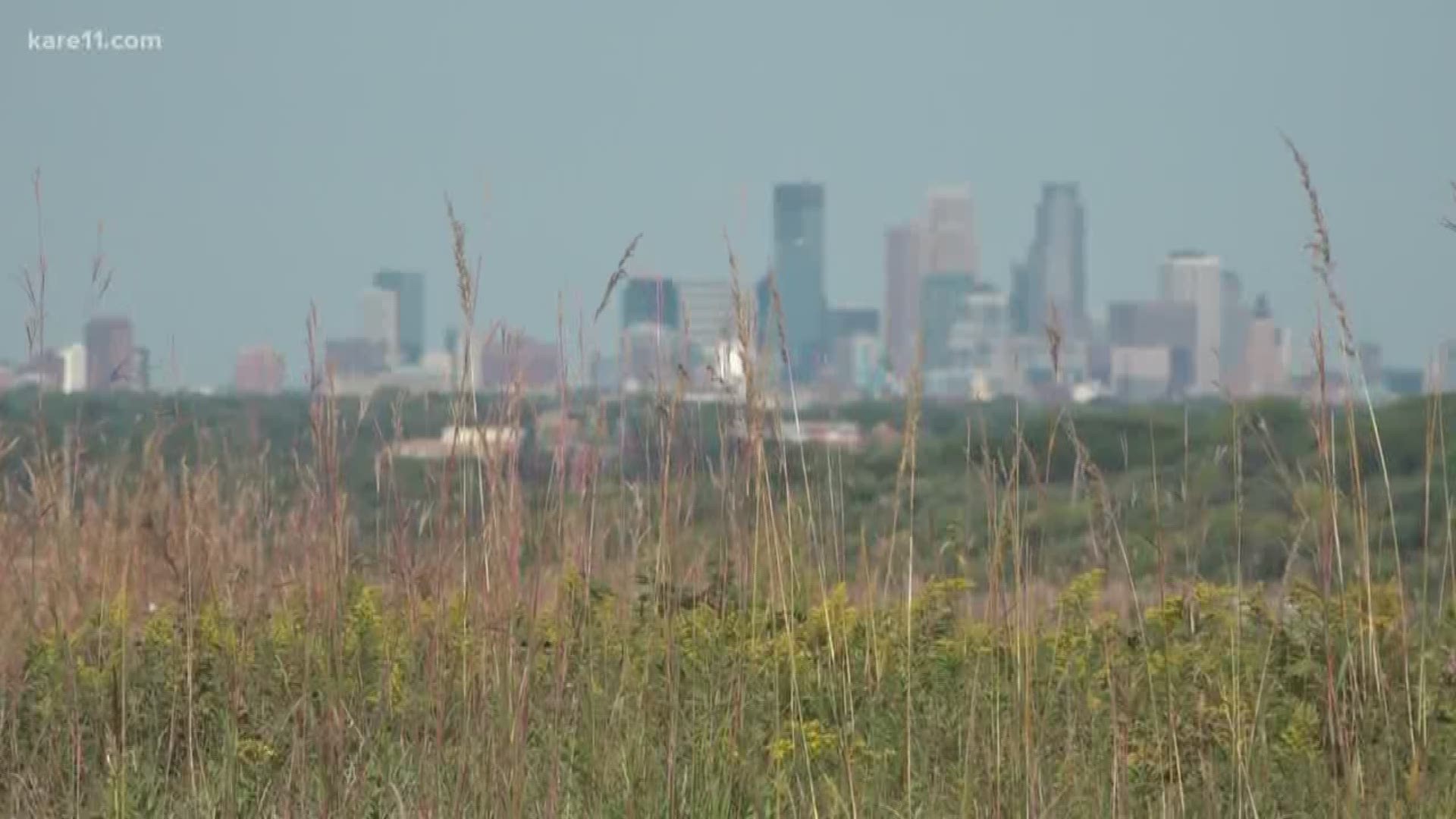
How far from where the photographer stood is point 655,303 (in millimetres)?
4113

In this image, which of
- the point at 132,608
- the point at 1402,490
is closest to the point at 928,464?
the point at 1402,490

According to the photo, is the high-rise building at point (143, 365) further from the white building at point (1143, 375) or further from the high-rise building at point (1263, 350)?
the white building at point (1143, 375)

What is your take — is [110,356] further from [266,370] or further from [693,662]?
[693,662]

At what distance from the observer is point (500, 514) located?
12.2 feet

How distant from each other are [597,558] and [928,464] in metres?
18.7

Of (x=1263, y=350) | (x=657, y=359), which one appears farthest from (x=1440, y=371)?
(x=1263, y=350)

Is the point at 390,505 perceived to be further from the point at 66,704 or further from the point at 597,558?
the point at 66,704

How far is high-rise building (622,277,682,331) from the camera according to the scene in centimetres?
401

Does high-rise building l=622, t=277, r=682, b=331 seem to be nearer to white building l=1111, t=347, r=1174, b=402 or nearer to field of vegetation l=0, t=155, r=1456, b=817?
field of vegetation l=0, t=155, r=1456, b=817

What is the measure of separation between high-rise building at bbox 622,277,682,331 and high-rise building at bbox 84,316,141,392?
3.67 ft

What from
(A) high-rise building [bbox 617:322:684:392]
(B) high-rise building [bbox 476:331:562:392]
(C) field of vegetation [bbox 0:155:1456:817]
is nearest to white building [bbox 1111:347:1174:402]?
(C) field of vegetation [bbox 0:155:1456:817]

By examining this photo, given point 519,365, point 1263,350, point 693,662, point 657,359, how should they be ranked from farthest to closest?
point 1263,350
point 693,662
point 657,359
point 519,365

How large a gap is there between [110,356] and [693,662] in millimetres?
2854

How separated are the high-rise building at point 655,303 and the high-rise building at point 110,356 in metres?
1.12
